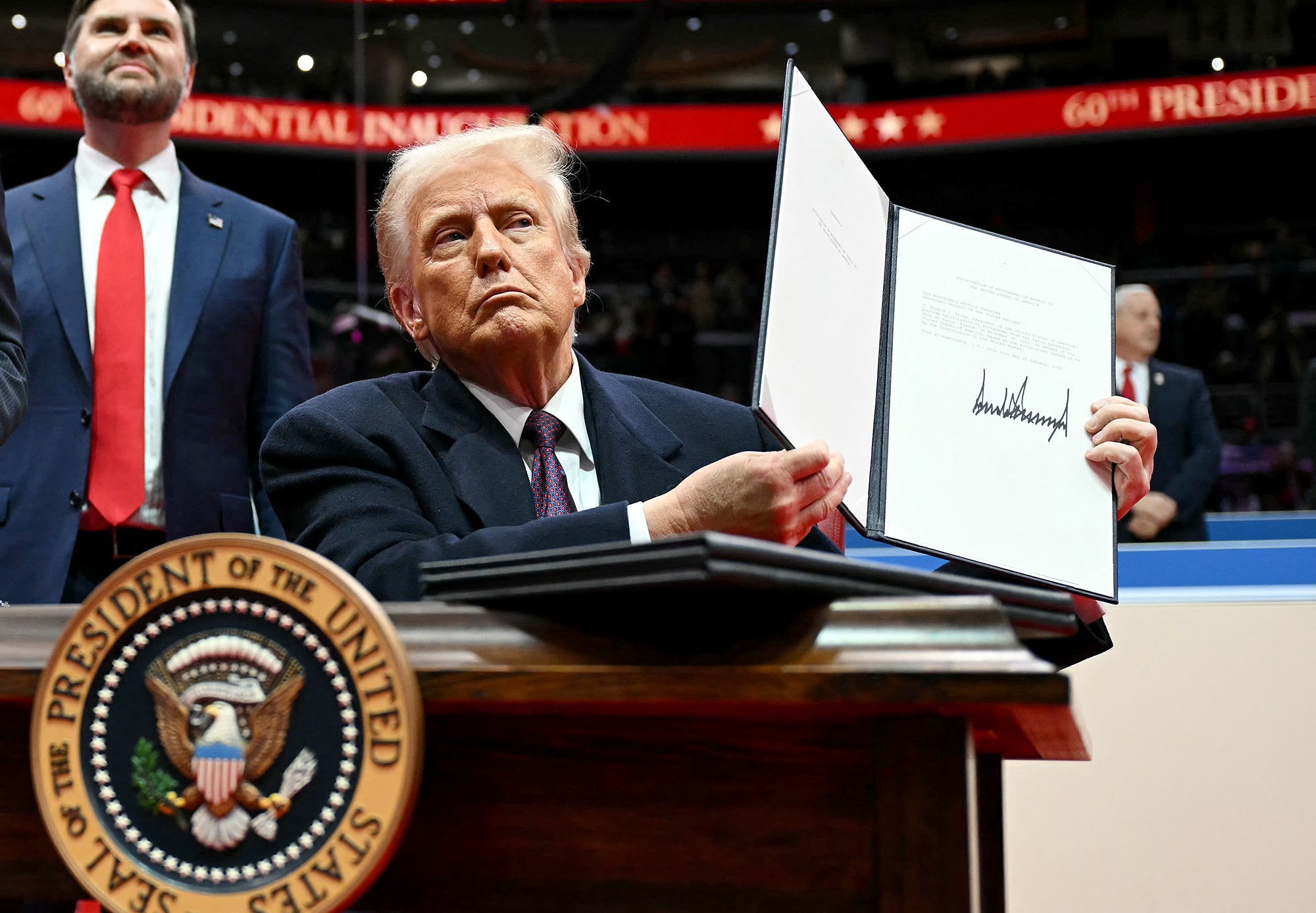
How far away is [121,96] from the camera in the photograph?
6.34 feet

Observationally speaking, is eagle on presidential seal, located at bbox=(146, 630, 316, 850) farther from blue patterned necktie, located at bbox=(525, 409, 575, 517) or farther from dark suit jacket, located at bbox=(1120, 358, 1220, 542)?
dark suit jacket, located at bbox=(1120, 358, 1220, 542)

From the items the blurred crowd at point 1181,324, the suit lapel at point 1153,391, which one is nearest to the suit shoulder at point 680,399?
the suit lapel at point 1153,391

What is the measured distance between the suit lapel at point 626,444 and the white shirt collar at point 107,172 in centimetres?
90

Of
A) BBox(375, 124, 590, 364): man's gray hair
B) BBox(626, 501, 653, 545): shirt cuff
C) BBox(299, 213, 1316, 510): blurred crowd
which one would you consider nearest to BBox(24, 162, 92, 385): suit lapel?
BBox(375, 124, 590, 364): man's gray hair

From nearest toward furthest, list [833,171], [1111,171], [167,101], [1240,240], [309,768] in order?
[309,768]
[833,171]
[167,101]
[1240,240]
[1111,171]

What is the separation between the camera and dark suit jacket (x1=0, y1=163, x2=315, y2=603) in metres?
1.72

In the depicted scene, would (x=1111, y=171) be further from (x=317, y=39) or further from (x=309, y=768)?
(x=309, y=768)

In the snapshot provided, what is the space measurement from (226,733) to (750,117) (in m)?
11.2

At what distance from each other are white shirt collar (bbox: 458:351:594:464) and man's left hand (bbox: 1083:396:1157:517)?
1.58 feet

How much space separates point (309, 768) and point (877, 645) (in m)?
0.25

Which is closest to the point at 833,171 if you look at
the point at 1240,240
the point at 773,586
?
the point at 773,586

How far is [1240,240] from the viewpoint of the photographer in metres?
10.8

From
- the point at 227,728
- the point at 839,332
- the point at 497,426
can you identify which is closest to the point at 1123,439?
the point at 839,332
